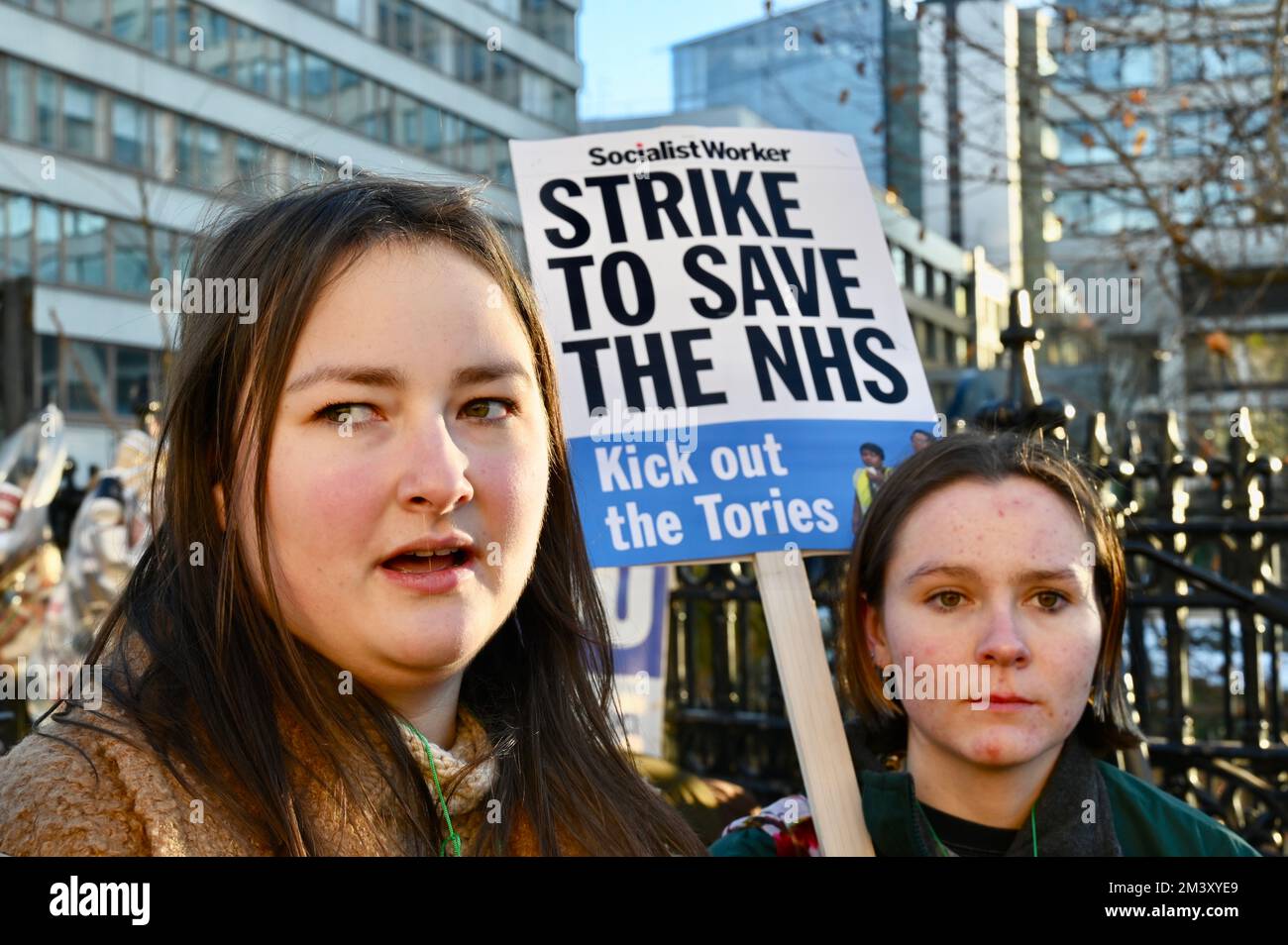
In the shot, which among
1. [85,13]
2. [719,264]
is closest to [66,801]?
[719,264]

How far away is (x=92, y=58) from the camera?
2583 cm

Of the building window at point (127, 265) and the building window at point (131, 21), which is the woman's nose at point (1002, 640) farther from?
the building window at point (131, 21)

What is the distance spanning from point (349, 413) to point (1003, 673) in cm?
114

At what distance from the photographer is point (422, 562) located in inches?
64.1

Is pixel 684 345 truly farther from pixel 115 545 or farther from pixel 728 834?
pixel 115 545

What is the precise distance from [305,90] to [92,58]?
5.80m

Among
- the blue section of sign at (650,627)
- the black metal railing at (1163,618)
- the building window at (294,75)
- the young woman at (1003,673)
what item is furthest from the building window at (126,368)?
the young woman at (1003,673)

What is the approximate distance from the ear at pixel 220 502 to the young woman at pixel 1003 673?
112 centimetres

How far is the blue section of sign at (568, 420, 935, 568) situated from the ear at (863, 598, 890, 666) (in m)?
0.27

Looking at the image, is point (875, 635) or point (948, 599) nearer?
point (948, 599)

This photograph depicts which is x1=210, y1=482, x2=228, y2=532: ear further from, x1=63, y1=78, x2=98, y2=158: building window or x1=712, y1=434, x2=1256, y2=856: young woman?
x1=63, y1=78, x2=98, y2=158: building window

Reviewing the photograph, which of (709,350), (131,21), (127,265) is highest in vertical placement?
(131,21)

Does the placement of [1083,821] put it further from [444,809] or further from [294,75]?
[294,75]

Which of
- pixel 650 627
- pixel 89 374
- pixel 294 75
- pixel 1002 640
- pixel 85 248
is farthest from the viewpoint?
pixel 294 75
